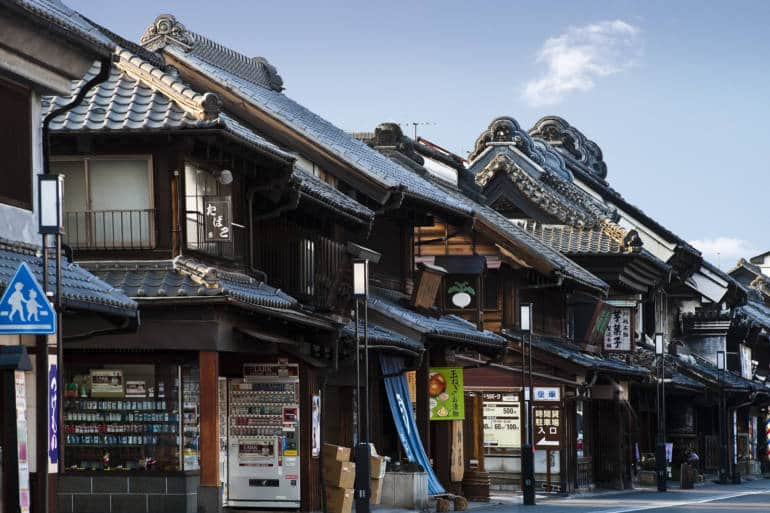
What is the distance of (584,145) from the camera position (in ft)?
233

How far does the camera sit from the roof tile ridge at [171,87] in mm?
26500

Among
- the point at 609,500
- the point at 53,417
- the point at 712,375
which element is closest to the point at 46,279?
the point at 53,417

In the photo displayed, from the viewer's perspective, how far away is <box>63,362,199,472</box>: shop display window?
88.0 feet

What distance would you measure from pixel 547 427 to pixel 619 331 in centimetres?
889

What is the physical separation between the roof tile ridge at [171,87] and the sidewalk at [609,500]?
32.6 ft

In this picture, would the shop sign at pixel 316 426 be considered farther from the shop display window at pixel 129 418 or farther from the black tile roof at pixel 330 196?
the black tile roof at pixel 330 196

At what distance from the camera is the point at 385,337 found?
3291 cm

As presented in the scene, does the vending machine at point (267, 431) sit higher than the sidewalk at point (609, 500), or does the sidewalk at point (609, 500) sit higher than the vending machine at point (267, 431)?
the vending machine at point (267, 431)

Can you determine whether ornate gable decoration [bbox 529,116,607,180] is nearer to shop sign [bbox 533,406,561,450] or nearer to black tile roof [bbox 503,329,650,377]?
black tile roof [bbox 503,329,650,377]

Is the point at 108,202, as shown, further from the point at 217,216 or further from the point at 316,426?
the point at 316,426

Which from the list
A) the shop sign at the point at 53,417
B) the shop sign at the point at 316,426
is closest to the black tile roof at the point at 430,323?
the shop sign at the point at 316,426

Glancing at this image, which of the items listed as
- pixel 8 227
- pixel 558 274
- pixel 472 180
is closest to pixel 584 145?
pixel 472 180

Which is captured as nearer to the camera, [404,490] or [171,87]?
[171,87]

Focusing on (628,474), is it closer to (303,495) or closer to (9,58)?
(303,495)
